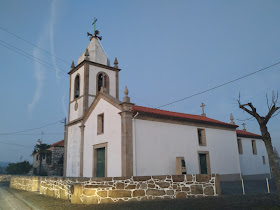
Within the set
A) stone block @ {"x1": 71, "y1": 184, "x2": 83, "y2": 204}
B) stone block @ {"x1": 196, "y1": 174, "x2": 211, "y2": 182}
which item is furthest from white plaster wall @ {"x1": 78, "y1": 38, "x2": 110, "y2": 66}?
stone block @ {"x1": 196, "y1": 174, "x2": 211, "y2": 182}

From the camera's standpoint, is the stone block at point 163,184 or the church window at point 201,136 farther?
the church window at point 201,136

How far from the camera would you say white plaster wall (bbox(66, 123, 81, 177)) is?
18.9 meters

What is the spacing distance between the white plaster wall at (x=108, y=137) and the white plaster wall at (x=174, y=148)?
1.30 meters

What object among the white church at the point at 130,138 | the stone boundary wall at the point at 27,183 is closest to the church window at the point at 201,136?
the white church at the point at 130,138

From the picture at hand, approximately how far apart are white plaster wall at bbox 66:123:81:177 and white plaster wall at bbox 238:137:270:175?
16.1 m

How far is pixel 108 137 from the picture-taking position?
613 inches

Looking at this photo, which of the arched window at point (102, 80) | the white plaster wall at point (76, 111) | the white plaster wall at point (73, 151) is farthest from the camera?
the arched window at point (102, 80)

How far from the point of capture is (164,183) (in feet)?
31.1

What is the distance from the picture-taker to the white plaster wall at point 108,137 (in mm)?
14586

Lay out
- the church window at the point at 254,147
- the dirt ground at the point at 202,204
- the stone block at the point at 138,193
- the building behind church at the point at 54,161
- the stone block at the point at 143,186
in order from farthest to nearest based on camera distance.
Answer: the building behind church at the point at 54,161
the church window at the point at 254,147
the stone block at the point at 143,186
the stone block at the point at 138,193
the dirt ground at the point at 202,204

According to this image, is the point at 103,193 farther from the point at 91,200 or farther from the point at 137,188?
the point at 137,188

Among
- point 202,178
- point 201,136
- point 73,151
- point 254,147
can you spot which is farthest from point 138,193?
point 254,147

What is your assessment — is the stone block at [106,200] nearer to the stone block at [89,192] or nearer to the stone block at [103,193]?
the stone block at [103,193]

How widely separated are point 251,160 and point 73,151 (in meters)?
18.5
